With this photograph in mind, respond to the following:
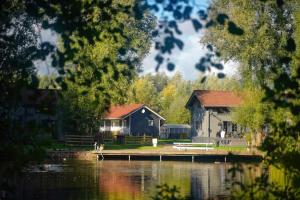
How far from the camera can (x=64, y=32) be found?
640 cm

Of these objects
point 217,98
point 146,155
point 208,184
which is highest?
point 217,98

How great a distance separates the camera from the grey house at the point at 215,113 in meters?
67.8

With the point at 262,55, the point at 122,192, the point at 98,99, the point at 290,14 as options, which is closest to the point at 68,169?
the point at 122,192

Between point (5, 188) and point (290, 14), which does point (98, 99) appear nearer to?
point (5, 188)

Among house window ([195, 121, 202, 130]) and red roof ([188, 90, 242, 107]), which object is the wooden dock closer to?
red roof ([188, 90, 242, 107])

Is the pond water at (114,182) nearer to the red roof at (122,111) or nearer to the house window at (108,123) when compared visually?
the red roof at (122,111)

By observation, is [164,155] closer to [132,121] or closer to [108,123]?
[132,121]

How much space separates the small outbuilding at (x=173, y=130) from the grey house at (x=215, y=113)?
1696 cm

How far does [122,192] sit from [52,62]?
1903 centimetres

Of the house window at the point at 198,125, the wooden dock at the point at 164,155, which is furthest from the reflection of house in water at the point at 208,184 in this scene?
the house window at the point at 198,125

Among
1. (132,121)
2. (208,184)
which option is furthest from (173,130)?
(208,184)

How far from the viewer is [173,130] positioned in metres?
89.3

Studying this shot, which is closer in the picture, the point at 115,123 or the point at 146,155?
the point at 146,155

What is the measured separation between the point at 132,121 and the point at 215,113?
1376 centimetres
